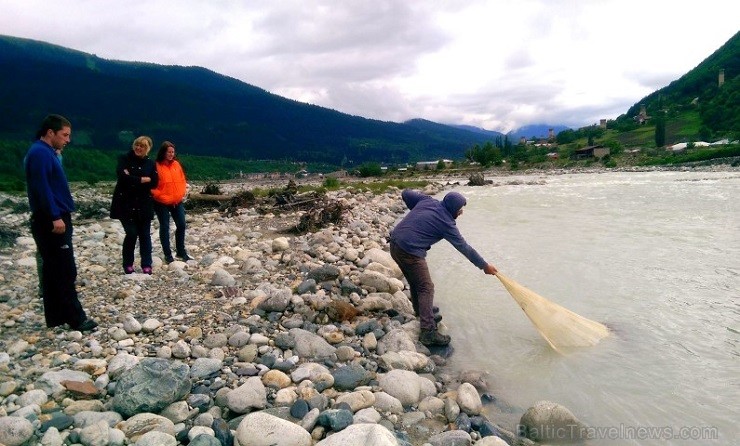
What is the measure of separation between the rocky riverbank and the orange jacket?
1.00m

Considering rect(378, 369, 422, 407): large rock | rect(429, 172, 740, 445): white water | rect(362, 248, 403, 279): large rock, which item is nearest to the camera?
rect(378, 369, 422, 407): large rock

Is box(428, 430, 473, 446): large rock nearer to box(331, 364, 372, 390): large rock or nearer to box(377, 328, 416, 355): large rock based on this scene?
box(331, 364, 372, 390): large rock

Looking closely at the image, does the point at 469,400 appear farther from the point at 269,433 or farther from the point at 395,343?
the point at 269,433

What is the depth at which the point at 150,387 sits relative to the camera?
→ 346cm

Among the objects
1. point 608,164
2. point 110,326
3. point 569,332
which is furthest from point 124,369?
point 608,164

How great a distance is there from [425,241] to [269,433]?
3044 millimetres

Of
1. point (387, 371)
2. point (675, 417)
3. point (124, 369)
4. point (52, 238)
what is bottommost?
point (675, 417)

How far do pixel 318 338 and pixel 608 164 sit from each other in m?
73.8

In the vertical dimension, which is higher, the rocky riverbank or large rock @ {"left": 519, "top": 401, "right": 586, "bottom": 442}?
the rocky riverbank

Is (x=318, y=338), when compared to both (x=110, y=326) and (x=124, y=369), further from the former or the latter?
(x=110, y=326)

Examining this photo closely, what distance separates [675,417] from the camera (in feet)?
13.3

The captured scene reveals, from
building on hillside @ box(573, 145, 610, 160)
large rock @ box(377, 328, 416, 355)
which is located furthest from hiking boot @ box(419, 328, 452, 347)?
building on hillside @ box(573, 145, 610, 160)

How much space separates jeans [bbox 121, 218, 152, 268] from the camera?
632 cm

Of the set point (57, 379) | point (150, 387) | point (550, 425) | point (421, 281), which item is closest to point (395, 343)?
point (421, 281)
